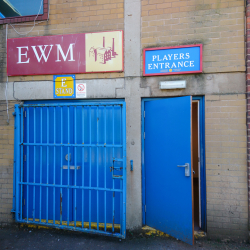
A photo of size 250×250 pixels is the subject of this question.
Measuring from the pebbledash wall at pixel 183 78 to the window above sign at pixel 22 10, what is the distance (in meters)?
0.19

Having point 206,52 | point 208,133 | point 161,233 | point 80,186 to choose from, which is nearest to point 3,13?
point 80,186

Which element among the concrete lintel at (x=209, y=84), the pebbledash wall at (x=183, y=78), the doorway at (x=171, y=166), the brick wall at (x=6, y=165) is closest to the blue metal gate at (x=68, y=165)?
the brick wall at (x=6, y=165)

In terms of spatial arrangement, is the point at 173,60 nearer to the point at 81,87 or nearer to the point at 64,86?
the point at 81,87

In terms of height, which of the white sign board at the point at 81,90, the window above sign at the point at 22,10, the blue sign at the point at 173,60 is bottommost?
the white sign board at the point at 81,90

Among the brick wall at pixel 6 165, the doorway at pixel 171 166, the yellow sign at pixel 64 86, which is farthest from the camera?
the brick wall at pixel 6 165

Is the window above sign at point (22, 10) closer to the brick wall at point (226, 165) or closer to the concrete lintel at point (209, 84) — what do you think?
the concrete lintel at point (209, 84)

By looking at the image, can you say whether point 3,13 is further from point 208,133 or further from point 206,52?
point 208,133

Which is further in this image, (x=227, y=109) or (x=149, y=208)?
(x=149, y=208)

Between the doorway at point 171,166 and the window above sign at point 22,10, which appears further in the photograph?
the window above sign at point 22,10

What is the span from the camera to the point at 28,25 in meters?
3.53

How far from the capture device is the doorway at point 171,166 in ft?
9.07

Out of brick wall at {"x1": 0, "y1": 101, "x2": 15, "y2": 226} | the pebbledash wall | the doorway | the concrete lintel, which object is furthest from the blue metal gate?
the concrete lintel

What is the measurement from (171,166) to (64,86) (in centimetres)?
243

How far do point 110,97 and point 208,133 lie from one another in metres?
1.82
